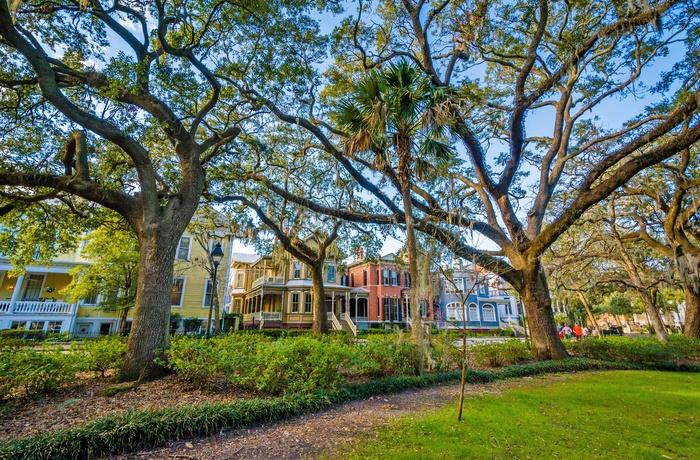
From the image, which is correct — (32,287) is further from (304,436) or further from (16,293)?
(304,436)

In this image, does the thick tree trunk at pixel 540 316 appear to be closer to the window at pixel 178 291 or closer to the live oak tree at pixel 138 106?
the live oak tree at pixel 138 106

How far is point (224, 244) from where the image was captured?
22.6m

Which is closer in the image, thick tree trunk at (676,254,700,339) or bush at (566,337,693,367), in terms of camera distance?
bush at (566,337,693,367)

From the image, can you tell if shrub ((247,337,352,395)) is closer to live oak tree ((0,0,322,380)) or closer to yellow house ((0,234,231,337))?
live oak tree ((0,0,322,380))

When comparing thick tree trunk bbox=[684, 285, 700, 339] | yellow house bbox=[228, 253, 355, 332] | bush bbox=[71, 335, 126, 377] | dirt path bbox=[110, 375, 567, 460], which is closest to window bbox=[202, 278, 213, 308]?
yellow house bbox=[228, 253, 355, 332]

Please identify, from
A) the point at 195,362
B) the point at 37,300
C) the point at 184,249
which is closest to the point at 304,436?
the point at 195,362

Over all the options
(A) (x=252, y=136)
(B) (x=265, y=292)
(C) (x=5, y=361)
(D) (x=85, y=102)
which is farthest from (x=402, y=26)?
(B) (x=265, y=292)

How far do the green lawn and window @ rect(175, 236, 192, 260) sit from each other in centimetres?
2071

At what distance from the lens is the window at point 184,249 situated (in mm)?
21188

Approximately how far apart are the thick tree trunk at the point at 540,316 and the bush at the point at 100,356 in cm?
1109

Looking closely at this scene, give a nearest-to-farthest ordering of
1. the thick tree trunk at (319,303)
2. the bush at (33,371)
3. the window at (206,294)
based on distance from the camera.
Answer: the bush at (33,371), the thick tree trunk at (319,303), the window at (206,294)

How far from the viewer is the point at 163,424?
3723 mm

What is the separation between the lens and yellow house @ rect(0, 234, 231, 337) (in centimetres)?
1703

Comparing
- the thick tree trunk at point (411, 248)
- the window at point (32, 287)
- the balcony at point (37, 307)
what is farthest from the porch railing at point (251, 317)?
the thick tree trunk at point (411, 248)
